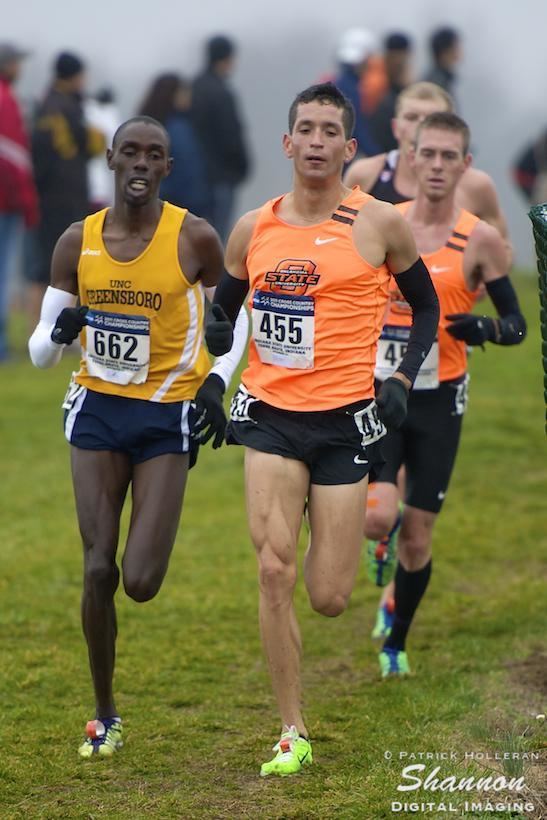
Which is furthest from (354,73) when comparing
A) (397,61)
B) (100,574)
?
(100,574)

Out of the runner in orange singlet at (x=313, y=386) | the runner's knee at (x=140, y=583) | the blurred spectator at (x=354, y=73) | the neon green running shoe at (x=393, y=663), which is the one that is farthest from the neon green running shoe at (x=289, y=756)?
the blurred spectator at (x=354, y=73)

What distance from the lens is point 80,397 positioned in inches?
250

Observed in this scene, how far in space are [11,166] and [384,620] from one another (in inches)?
322

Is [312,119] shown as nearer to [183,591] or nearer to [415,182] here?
[415,182]

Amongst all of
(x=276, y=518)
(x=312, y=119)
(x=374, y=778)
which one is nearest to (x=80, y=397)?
(x=276, y=518)

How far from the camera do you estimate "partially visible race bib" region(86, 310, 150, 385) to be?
246 inches

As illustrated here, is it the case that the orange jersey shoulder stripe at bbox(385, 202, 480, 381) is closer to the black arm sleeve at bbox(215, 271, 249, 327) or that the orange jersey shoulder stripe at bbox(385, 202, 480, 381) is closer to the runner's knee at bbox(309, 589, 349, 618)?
the black arm sleeve at bbox(215, 271, 249, 327)

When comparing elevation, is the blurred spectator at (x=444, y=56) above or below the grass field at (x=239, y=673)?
above

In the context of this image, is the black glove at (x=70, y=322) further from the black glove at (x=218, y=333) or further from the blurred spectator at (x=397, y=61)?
the blurred spectator at (x=397, y=61)

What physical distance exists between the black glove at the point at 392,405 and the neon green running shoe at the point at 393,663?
178cm

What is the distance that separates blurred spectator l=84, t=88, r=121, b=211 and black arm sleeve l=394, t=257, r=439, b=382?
9442 millimetres

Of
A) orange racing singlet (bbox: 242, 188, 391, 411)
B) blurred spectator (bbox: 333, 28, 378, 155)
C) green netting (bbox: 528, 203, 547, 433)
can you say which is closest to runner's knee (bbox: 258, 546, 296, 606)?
orange racing singlet (bbox: 242, 188, 391, 411)

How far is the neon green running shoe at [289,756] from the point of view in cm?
587

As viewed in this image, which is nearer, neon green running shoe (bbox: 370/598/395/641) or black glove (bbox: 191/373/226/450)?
black glove (bbox: 191/373/226/450)
